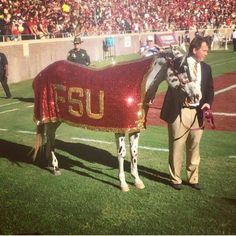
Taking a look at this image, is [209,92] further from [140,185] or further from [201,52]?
[140,185]

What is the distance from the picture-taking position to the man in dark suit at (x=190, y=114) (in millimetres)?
5645

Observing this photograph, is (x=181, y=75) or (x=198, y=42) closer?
(x=181, y=75)

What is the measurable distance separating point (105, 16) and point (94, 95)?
92.0 feet

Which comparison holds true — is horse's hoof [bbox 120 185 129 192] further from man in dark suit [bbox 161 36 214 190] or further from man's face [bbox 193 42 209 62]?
man's face [bbox 193 42 209 62]

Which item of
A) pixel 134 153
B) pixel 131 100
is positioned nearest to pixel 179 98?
pixel 131 100

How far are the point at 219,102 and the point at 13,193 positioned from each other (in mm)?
8290

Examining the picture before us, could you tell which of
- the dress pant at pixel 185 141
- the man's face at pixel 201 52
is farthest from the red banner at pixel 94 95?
the man's face at pixel 201 52

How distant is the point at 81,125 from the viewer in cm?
661

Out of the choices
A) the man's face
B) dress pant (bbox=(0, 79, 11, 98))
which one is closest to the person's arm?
the man's face

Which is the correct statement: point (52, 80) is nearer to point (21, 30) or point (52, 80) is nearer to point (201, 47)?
point (201, 47)

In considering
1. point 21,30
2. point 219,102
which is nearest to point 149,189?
point 219,102

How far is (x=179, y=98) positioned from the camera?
18.8 ft

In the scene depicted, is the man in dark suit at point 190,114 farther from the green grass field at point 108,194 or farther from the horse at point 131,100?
the green grass field at point 108,194

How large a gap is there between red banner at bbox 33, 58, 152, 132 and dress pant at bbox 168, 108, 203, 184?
534 mm
